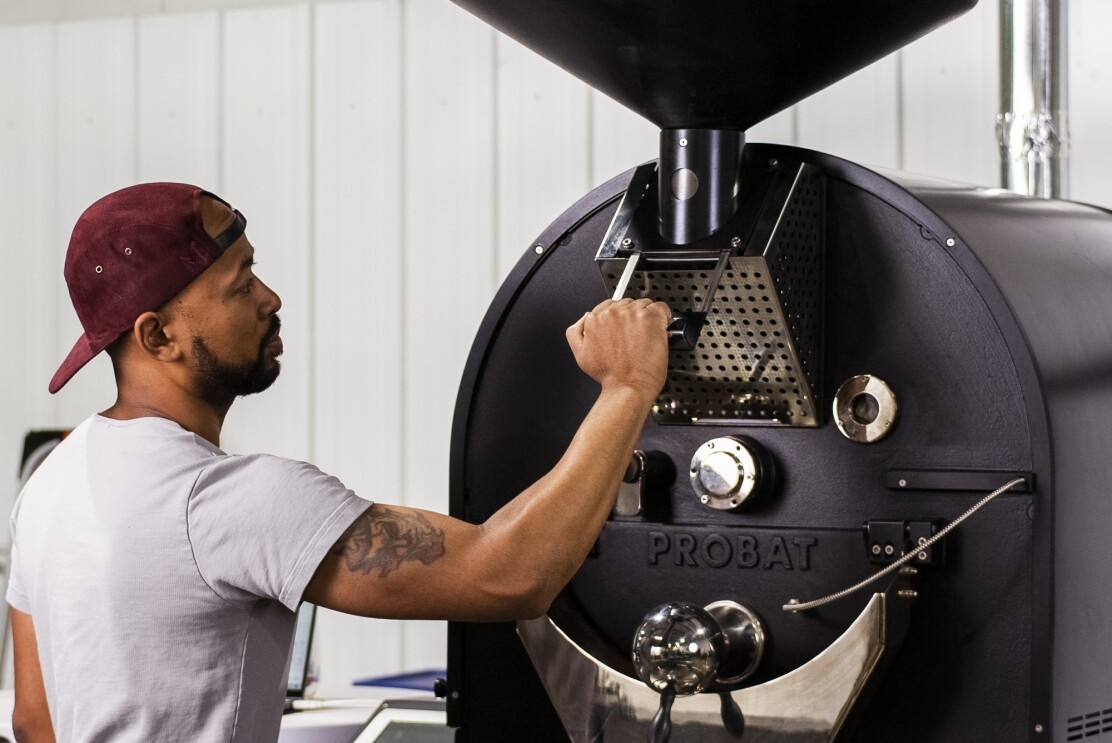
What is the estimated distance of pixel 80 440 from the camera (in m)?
1.40

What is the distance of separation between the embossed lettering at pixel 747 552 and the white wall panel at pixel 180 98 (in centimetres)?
198

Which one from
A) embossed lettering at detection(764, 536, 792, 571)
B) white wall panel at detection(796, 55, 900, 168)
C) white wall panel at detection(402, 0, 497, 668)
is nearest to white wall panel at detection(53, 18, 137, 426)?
white wall panel at detection(402, 0, 497, 668)

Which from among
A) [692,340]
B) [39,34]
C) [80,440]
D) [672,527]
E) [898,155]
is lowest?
[672,527]

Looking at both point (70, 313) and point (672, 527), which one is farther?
point (70, 313)

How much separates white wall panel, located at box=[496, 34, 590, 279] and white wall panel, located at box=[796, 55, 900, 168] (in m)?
0.47

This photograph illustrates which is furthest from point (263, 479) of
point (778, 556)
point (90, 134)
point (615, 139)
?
point (90, 134)

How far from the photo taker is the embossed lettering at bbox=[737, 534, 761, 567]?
1.45 m

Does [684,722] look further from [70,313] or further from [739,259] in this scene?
[70,313]

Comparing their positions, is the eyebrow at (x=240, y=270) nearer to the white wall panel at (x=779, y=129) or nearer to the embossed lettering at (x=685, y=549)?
the embossed lettering at (x=685, y=549)

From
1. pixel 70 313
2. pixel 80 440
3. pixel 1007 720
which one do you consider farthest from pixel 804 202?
pixel 70 313

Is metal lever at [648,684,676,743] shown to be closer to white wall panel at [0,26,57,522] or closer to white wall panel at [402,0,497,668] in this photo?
white wall panel at [402,0,497,668]

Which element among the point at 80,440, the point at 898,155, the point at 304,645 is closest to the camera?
the point at 80,440

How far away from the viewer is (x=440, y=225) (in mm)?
2896

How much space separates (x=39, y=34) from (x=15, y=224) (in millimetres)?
452
